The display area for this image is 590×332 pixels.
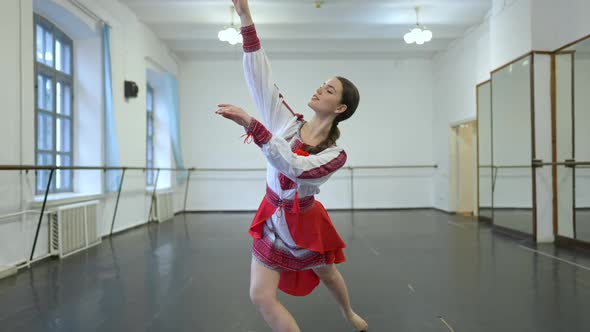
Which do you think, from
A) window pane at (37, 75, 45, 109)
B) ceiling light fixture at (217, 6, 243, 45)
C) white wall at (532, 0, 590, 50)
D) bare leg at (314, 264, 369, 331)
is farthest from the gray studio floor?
ceiling light fixture at (217, 6, 243, 45)

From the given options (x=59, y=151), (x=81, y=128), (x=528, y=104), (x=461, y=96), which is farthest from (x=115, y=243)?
(x=461, y=96)

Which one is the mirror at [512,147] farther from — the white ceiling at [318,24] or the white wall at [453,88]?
the white ceiling at [318,24]

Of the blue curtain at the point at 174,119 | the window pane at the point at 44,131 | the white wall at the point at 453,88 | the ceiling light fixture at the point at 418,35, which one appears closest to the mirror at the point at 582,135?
the white wall at the point at 453,88

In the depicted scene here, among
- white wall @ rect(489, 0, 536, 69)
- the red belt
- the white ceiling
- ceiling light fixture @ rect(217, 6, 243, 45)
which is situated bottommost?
the red belt

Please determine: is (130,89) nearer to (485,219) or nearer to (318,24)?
(318,24)

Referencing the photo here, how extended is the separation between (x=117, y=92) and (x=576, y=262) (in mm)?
5768

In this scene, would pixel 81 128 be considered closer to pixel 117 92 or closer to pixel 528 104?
pixel 117 92

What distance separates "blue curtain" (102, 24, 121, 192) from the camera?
4.77 m

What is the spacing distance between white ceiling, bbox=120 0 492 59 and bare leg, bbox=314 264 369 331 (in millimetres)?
4750

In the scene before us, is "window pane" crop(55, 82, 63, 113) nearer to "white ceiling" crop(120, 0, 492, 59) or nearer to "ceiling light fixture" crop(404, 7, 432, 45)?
"white ceiling" crop(120, 0, 492, 59)

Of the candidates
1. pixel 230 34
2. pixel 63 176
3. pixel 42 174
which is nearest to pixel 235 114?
pixel 42 174

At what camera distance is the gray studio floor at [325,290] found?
1953 mm

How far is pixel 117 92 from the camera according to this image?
519 cm

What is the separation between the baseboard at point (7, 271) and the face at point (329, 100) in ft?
9.82
